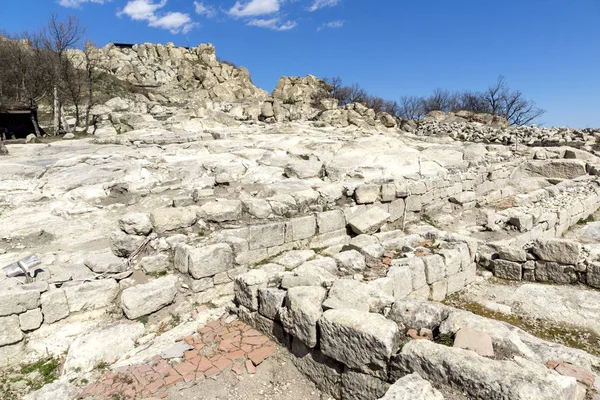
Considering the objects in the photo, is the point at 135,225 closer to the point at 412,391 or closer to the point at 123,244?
the point at 123,244

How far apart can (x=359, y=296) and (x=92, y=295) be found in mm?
3568

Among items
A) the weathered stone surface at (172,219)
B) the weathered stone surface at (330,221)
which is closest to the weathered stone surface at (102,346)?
the weathered stone surface at (172,219)

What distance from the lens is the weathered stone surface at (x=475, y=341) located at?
9.51ft

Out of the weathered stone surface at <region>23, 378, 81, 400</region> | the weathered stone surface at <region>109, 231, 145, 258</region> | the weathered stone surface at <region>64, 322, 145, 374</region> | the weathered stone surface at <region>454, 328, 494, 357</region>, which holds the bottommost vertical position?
the weathered stone surface at <region>23, 378, 81, 400</region>

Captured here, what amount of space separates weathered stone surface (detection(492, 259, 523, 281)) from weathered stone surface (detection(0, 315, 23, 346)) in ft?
23.4

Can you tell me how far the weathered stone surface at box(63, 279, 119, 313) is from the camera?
4.79 metres

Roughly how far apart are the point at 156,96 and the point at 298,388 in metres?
34.6

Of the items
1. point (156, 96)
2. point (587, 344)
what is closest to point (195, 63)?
point (156, 96)

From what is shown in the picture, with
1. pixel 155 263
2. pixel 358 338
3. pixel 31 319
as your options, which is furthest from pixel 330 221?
pixel 31 319

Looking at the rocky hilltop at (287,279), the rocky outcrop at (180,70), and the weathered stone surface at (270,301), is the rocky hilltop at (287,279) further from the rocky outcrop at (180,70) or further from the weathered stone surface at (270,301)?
the rocky outcrop at (180,70)

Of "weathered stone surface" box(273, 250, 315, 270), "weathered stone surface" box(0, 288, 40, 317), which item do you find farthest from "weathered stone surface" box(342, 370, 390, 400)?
"weathered stone surface" box(0, 288, 40, 317)

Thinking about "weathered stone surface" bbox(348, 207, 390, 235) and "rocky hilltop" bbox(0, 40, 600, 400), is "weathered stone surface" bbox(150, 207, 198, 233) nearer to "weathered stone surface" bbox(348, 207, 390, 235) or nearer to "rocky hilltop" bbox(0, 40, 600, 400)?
"rocky hilltop" bbox(0, 40, 600, 400)

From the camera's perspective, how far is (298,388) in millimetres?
3539

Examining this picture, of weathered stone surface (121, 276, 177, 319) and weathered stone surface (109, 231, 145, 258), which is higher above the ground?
weathered stone surface (109, 231, 145, 258)
